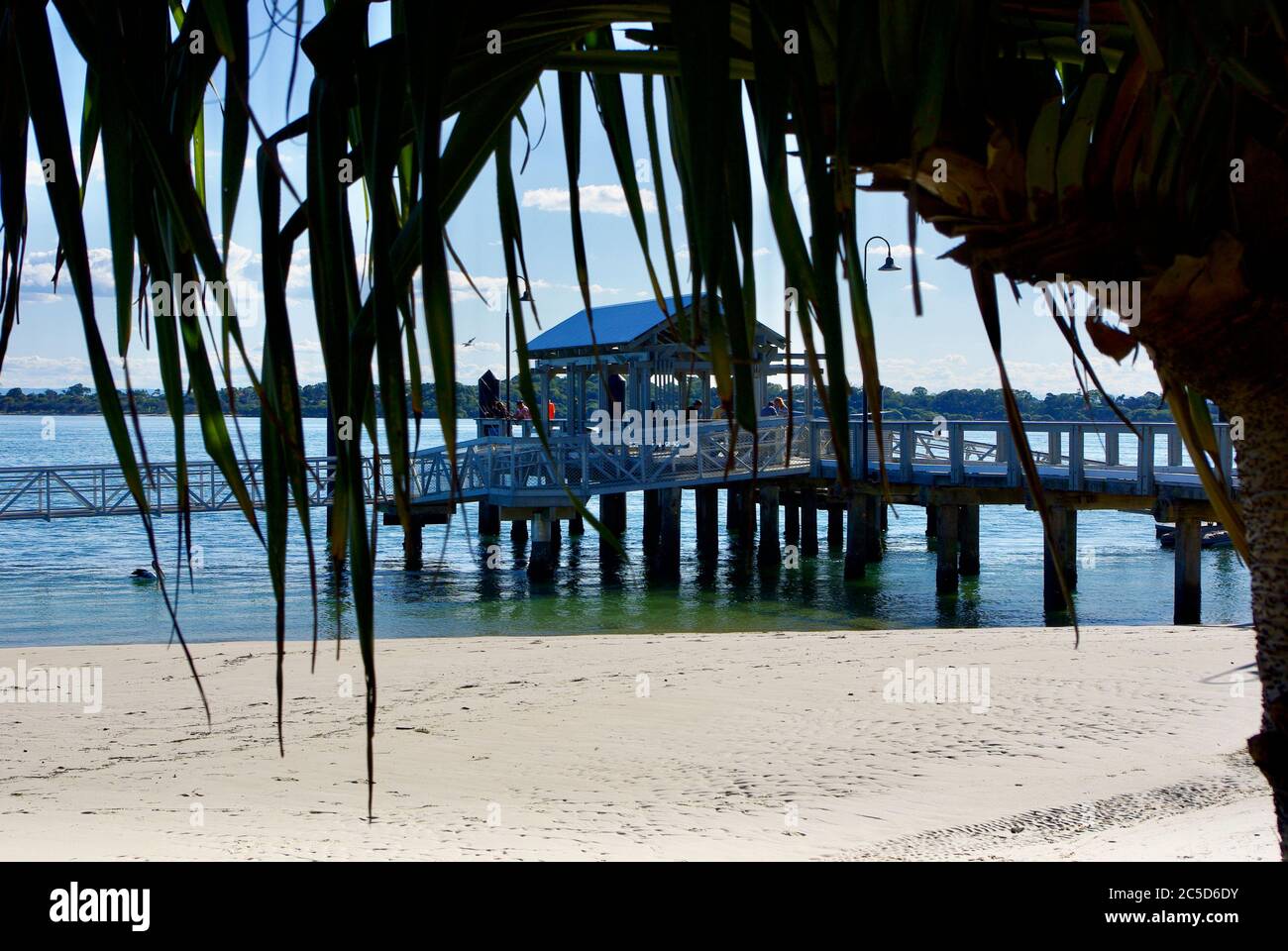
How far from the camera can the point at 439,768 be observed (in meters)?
9.52

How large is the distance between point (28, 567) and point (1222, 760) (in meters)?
36.3

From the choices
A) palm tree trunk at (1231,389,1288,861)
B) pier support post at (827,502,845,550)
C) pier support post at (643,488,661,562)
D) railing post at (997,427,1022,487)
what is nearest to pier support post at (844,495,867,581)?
railing post at (997,427,1022,487)

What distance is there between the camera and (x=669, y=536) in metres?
30.9

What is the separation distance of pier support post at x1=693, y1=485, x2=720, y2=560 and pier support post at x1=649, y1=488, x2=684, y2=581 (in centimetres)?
322

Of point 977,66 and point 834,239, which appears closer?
point 834,239

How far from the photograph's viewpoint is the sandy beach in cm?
747

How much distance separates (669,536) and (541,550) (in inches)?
130

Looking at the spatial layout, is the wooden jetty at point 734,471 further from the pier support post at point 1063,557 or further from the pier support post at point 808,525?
the pier support post at point 808,525

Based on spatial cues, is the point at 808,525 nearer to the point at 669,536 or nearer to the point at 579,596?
the point at 669,536

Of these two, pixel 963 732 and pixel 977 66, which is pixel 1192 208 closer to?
pixel 977 66

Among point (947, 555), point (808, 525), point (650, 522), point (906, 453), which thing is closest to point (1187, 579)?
point (947, 555)

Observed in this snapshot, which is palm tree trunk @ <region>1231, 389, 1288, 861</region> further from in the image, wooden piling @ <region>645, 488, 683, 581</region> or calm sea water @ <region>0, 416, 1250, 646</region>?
wooden piling @ <region>645, 488, 683, 581</region>
